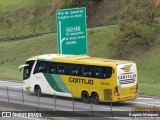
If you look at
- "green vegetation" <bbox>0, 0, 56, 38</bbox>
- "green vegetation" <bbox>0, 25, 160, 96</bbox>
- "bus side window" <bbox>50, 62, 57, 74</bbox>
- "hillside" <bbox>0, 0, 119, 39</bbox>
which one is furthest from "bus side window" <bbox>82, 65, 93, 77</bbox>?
"green vegetation" <bbox>0, 0, 56, 38</bbox>

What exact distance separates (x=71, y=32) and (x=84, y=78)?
10.3 metres

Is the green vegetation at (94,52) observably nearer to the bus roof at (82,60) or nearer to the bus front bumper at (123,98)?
the bus roof at (82,60)

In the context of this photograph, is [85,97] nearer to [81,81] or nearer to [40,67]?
[81,81]

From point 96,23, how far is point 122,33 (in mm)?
16022

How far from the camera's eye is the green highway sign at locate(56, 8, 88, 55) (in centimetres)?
4109

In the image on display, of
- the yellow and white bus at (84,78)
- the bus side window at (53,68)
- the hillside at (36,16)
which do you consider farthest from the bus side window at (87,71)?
the hillside at (36,16)

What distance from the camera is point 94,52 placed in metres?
58.8

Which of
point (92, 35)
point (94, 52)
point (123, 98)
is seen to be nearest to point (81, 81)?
point (123, 98)

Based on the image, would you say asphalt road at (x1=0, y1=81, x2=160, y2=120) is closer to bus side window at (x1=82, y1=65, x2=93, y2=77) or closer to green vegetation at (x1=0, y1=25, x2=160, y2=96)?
bus side window at (x1=82, y1=65, x2=93, y2=77)

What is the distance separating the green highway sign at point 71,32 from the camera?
41094 millimetres

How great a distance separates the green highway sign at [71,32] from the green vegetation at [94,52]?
20.2ft

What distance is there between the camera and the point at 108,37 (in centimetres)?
6025

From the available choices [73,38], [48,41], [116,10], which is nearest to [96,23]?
[116,10]

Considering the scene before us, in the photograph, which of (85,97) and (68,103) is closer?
(68,103)
